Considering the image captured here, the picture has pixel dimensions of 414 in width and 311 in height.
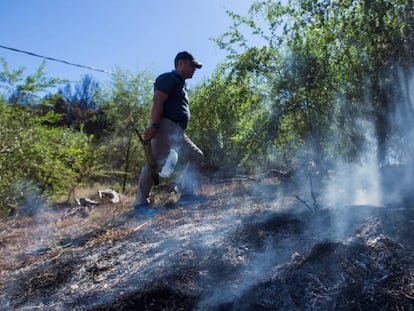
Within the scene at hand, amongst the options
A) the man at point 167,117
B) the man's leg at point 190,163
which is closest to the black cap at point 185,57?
the man at point 167,117

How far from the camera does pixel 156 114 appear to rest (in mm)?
3375

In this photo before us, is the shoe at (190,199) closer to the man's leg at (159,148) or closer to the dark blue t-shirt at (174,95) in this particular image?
the man's leg at (159,148)

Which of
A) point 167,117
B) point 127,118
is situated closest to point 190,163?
point 167,117

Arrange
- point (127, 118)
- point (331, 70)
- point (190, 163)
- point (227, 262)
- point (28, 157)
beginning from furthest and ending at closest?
1. point (127, 118)
2. point (190, 163)
3. point (28, 157)
4. point (331, 70)
5. point (227, 262)

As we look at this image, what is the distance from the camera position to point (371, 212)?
2.30 metres

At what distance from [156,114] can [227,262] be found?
184 cm

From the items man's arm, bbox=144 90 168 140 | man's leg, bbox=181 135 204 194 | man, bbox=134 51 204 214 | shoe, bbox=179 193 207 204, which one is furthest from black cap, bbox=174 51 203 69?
shoe, bbox=179 193 207 204

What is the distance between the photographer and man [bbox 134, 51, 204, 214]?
3393 millimetres

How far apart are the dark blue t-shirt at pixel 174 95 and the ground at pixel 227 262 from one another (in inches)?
38.0

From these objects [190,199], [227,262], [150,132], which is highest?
[150,132]

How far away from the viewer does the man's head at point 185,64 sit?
11.8 ft

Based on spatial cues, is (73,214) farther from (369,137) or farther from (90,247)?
(369,137)

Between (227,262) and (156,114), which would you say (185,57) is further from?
(227,262)

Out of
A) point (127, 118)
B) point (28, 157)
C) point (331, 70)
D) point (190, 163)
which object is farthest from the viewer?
point (127, 118)
